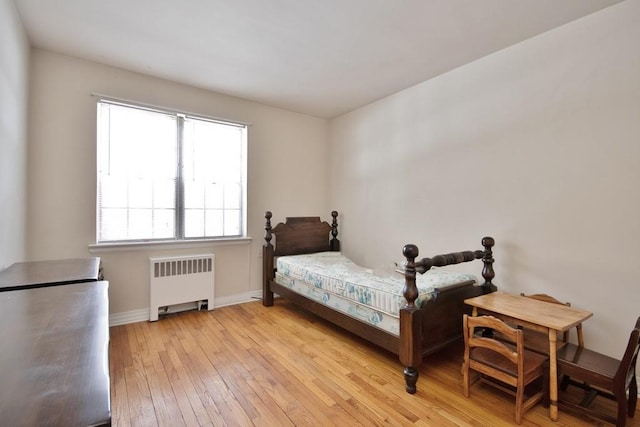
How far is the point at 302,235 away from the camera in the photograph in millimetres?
4098

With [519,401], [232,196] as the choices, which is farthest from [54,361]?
[232,196]

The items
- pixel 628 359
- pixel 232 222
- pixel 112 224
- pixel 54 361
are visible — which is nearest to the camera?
pixel 54 361

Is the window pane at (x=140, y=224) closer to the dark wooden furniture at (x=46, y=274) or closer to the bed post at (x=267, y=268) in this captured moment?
the dark wooden furniture at (x=46, y=274)

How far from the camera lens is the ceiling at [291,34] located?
2.09m

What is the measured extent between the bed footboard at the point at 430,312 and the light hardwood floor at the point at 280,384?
0.24m

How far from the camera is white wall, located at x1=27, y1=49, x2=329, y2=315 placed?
2.71 meters

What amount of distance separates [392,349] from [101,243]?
291 cm

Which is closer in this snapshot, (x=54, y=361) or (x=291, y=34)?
(x=54, y=361)

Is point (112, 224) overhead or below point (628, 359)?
overhead

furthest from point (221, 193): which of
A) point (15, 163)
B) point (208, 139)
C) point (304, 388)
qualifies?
point (304, 388)

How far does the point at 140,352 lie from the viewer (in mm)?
2529

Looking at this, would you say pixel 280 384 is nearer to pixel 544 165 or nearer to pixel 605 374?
pixel 605 374

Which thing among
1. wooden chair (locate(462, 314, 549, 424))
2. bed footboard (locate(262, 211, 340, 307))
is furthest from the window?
wooden chair (locate(462, 314, 549, 424))

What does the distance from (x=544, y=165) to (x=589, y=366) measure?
4.71 feet
